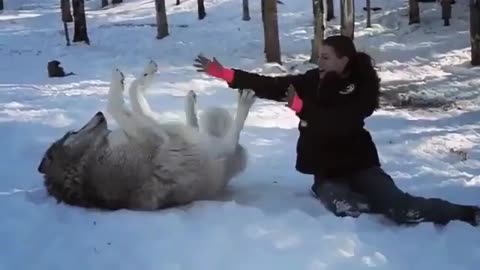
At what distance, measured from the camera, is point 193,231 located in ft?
14.8

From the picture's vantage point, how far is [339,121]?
16.6 feet

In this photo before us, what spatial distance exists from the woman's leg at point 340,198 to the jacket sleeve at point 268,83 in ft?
2.41

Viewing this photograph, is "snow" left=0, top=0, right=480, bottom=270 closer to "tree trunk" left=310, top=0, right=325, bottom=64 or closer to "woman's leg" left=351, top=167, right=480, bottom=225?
"woman's leg" left=351, top=167, right=480, bottom=225

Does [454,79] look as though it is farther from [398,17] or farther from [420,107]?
[398,17]

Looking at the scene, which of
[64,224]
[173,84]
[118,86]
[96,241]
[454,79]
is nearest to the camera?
[96,241]

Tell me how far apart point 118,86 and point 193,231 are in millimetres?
1595

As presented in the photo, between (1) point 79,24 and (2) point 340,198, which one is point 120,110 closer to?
(2) point 340,198

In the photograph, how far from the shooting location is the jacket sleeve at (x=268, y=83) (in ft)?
17.4

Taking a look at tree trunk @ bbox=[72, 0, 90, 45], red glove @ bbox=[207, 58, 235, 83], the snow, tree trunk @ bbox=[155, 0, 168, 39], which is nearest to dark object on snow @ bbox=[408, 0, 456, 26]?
the snow

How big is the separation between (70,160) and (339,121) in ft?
6.55

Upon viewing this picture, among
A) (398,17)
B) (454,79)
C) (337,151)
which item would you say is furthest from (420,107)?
(398,17)

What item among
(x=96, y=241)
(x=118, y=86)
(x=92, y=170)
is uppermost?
(x=118, y=86)

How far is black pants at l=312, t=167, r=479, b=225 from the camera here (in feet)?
15.4

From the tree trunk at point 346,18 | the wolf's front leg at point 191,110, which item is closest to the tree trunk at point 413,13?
the tree trunk at point 346,18
